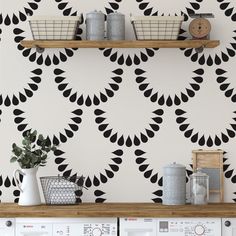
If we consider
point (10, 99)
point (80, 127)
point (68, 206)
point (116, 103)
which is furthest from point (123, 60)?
point (68, 206)

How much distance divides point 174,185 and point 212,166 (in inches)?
14.1

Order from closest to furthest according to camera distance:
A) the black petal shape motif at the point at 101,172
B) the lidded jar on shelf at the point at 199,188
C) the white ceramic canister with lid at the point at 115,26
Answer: the lidded jar on shelf at the point at 199,188 < the white ceramic canister with lid at the point at 115,26 < the black petal shape motif at the point at 101,172

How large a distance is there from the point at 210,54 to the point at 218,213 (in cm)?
115

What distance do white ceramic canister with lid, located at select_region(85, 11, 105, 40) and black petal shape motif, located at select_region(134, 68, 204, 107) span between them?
38 cm

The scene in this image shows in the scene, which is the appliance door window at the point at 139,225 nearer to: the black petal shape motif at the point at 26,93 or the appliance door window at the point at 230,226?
the appliance door window at the point at 230,226

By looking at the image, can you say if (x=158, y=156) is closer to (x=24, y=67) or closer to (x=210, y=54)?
(x=210, y=54)

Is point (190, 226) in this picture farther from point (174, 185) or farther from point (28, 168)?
point (28, 168)

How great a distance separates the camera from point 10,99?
407 cm

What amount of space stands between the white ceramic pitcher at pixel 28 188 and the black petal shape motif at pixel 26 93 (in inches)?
20.7

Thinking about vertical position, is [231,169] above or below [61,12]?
below

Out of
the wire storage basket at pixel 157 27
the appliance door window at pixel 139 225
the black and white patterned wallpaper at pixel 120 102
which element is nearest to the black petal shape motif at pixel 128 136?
the black and white patterned wallpaper at pixel 120 102

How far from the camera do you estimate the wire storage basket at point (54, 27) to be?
379 cm

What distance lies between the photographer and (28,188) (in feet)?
12.5

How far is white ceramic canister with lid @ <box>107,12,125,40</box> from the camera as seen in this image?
153 inches
